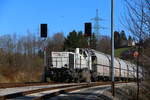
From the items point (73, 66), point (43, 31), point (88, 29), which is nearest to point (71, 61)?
point (73, 66)

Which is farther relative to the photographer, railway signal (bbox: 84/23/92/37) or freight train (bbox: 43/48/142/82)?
freight train (bbox: 43/48/142/82)

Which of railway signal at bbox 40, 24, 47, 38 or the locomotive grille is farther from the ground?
railway signal at bbox 40, 24, 47, 38

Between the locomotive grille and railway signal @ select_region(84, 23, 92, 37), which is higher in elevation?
railway signal @ select_region(84, 23, 92, 37)

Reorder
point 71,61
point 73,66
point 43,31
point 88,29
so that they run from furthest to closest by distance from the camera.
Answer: point 71,61
point 73,66
point 88,29
point 43,31

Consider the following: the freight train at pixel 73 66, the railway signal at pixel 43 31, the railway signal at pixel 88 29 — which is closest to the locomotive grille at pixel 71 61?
the freight train at pixel 73 66

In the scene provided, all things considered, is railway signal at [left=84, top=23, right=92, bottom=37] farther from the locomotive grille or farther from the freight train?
the locomotive grille

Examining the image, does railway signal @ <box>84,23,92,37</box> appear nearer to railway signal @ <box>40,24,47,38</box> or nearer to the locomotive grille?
railway signal @ <box>40,24,47,38</box>

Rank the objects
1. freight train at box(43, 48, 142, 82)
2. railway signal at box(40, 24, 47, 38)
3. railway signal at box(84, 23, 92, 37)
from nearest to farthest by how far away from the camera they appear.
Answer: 1. railway signal at box(40, 24, 47, 38)
2. railway signal at box(84, 23, 92, 37)
3. freight train at box(43, 48, 142, 82)

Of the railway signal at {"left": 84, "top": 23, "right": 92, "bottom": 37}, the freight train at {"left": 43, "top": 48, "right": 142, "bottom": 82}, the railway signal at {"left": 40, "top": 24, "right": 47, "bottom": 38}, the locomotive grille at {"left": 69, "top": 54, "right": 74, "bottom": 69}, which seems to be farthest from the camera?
the locomotive grille at {"left": 69, "top": 54, "right": 74, "bottom": 69}

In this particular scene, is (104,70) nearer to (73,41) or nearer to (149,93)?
(149,93)

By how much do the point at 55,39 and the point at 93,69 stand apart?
2891 inches

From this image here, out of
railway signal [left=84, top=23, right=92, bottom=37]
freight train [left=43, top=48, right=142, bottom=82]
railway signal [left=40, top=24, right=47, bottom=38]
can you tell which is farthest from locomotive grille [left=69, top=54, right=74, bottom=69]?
railway signal [left=40, top=24, right=47, bottom=38]

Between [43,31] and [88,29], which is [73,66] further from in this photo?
[43,31]

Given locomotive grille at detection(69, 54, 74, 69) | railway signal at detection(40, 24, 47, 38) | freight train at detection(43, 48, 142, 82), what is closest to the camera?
railway signal at detection(40, 24, 47, 38)
